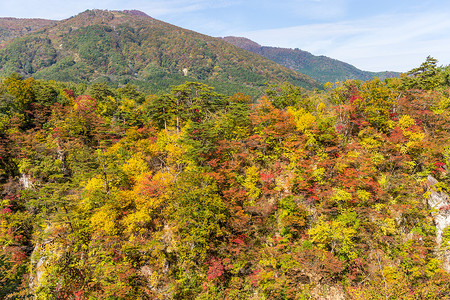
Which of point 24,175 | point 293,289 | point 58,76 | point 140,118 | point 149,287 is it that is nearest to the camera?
point 293,289

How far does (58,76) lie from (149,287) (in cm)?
19780

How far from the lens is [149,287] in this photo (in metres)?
25.5

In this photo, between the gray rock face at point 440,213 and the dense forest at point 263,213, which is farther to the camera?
the dense forest at point 263,213

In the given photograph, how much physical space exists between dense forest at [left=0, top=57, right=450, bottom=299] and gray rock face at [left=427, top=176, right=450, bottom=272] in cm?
11

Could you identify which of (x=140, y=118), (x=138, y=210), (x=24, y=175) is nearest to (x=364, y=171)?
(x=138, y=210)

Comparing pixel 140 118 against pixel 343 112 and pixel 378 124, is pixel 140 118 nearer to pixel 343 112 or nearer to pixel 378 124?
pixel 343 112

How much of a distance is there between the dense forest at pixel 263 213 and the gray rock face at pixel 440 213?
0.11m

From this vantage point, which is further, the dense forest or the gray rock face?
the dense forest

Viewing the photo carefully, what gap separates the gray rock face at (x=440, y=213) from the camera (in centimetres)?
2159

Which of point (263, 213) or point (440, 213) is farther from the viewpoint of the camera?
point (263, 213)

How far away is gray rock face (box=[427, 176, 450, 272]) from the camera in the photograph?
21594 mm

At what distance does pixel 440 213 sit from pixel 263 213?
2000cm

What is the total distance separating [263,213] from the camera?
90.3 ft

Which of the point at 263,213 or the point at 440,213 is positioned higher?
the point at 440,213
